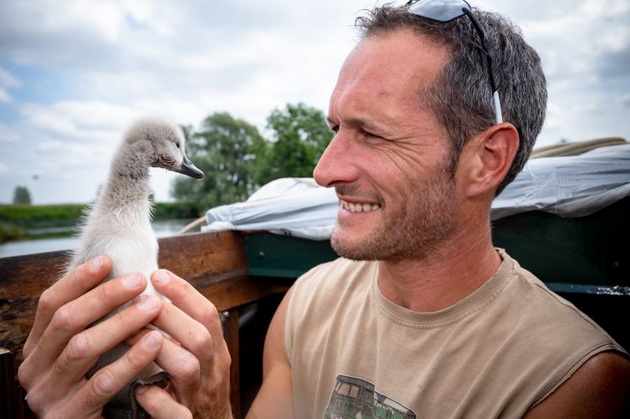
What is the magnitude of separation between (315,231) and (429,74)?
5.92 ft

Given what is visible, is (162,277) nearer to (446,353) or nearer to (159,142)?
(159,142)

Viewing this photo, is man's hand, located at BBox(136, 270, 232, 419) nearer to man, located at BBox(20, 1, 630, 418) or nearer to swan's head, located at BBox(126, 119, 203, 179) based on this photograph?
man, located at BBox(20, 1, 630, 418)

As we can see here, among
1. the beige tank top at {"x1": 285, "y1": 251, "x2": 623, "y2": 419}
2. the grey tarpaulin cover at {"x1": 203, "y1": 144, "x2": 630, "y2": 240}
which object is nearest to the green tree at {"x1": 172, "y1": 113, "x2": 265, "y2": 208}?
the grey tarpaulin cover at {"x1": 203, "y1": 144, "x2": 630, "y2": 240}

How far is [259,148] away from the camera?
3303 cm

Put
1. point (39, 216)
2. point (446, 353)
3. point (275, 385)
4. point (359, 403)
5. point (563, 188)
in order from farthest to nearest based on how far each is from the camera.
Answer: point (39, 216) → point (563, 188) → point (275, 385) → point (359, 403) → point (446, 353)

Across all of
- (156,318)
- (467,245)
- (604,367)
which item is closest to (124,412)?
(156,318)

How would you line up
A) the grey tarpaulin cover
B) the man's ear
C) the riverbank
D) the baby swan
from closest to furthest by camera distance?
1. the baby swan
2. the man's ear
3. the grey tarpaulin cover
4. the riverbank

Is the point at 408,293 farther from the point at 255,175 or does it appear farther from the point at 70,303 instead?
the point at 255,175

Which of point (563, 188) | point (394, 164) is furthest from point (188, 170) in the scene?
point (563, 188)

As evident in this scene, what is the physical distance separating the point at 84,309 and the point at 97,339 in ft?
0.36

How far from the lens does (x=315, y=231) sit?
136 inches

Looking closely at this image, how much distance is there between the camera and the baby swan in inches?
65.5

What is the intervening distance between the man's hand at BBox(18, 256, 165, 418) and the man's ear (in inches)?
58.6

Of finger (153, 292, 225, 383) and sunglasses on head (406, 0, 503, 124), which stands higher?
sunglasses on head (406, 0, 503, 124)
